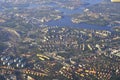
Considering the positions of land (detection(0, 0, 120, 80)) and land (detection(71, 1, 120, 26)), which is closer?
land (detection(0, 0, 120, 80))

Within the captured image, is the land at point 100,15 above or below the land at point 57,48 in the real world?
below

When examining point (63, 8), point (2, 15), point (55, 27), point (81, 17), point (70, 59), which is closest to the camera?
point (70, 59)

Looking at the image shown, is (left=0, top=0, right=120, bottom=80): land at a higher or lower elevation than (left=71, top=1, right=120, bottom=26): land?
higher

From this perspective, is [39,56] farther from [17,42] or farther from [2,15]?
[2,15]

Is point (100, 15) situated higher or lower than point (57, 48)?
lower

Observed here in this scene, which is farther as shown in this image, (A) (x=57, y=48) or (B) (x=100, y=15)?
(B) (x=100, y=15)

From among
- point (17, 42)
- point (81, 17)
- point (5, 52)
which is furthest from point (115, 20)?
point (5, 52)

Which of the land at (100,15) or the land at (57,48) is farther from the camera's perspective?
the land at (100,15)

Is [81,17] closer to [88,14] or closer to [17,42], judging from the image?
[88,14]

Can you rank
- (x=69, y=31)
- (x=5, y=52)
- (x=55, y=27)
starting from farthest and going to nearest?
(x=55, y=27)
(x=69, y=31)
(x=5, y=52)

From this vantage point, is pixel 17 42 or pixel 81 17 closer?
pixel 17 42
